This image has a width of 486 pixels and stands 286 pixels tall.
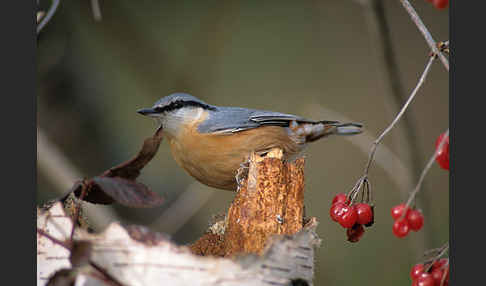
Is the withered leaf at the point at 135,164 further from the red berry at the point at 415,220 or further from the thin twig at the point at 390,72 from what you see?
the thin twig at the point at 390,72

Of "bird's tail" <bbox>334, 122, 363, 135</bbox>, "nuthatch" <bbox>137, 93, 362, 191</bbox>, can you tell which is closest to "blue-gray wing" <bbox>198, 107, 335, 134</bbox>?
Answer: "nuthatch" <bbox>137, 93, 362, 191</bbox>

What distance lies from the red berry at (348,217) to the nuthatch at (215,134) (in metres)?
0.72

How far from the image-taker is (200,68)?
3688 mm

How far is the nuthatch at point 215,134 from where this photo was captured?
232 cm

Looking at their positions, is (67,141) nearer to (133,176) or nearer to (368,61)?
(133,176)

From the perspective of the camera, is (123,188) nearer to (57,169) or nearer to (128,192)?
(128,192)

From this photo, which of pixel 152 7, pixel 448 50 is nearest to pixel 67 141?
pixel 152 7

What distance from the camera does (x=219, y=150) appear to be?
2.33 metres

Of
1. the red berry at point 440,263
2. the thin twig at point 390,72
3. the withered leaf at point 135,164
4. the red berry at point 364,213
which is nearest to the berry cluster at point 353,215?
the red berry at point 364,213

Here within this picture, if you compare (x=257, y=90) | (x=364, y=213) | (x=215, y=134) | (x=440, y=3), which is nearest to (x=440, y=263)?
(x=364, y=213)

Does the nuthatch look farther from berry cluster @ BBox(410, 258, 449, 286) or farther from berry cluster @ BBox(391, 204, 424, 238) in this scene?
berry cluster @ BBox(410, 258, 449, 286)

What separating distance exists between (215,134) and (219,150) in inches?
4.0

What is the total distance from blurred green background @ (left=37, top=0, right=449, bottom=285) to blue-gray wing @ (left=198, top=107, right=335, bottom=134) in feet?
1.76

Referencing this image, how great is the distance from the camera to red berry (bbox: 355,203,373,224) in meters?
1.65
